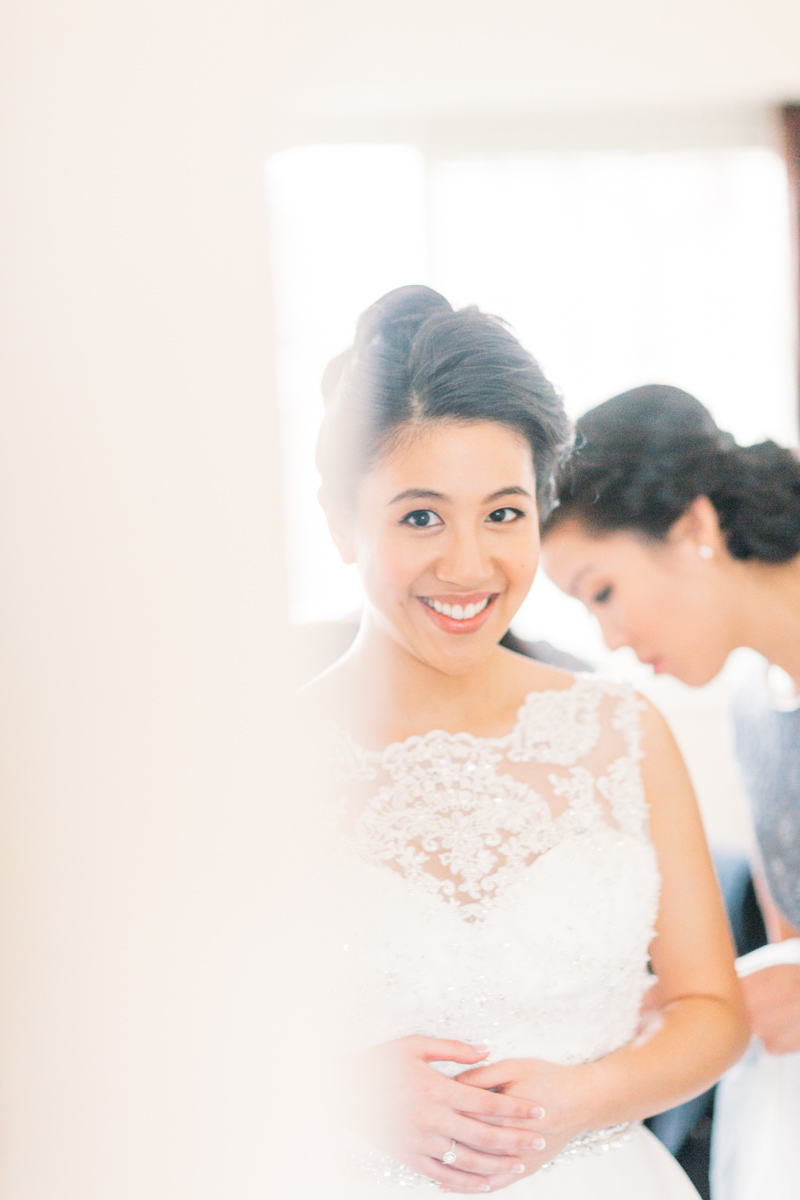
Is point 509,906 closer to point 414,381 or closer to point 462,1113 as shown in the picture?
point 462,1113

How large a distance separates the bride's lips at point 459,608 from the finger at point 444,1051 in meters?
0.35

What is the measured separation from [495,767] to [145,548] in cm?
38

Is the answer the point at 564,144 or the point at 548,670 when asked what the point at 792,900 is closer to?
the point at 548,670

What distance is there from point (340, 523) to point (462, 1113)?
505 millimetres

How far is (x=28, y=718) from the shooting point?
29.1 inches

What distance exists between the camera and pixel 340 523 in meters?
0.83

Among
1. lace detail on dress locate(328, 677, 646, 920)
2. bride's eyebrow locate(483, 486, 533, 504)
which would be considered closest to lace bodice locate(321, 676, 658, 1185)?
lace detail on dress locate(328, 677, 646, 920)

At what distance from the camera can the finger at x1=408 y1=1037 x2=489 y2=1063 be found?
2.73ft

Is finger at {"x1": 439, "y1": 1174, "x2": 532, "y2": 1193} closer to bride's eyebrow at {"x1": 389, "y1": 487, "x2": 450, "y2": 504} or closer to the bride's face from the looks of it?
the bride's face

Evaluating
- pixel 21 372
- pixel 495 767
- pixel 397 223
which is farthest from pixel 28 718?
pixel 397 223

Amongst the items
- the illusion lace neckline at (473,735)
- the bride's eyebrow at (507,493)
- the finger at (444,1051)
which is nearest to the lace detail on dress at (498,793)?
the illusion lace neckline at (473,735)

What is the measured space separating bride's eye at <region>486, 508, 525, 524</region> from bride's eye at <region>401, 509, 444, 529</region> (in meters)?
0.05

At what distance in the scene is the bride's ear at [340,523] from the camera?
82 cm

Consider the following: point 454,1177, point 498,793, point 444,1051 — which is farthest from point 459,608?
point 454,1177
